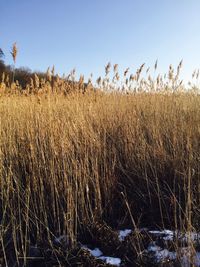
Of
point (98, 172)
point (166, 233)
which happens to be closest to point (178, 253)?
point (166, 233)

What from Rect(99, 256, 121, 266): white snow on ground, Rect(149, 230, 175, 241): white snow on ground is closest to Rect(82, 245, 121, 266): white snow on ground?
Rect(99, 256, 121, 266): white snow on ground

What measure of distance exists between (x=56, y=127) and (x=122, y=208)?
99 centimetres

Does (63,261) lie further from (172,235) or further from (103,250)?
(172,235)

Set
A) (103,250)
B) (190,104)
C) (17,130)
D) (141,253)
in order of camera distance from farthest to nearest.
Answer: (190,104), (17,130), (103,250), (141,253)

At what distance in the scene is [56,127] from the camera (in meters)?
2.46

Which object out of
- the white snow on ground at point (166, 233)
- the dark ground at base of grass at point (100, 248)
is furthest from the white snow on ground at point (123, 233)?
the white snow on ground at point (166, 233)

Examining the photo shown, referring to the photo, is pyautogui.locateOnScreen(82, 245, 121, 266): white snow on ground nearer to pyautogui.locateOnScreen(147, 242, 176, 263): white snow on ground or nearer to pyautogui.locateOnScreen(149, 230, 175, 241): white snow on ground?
pyautogui.locateOnScreen(147, 242, 176, 263): white snow on ground

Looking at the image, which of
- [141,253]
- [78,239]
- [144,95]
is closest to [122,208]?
[78,239]

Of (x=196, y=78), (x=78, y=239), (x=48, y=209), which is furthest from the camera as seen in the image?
(x=196, y=78)

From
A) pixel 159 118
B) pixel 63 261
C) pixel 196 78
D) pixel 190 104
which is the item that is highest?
pixel 196 78

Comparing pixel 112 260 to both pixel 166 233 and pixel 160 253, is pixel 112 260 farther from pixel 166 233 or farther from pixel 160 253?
pixel 166 233

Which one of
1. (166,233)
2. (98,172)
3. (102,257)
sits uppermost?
(98,172)

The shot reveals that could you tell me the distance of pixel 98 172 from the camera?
2160 millimetres

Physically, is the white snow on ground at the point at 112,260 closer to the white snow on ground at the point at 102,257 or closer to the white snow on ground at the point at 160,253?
the white snow on ground at the point at 102,257
